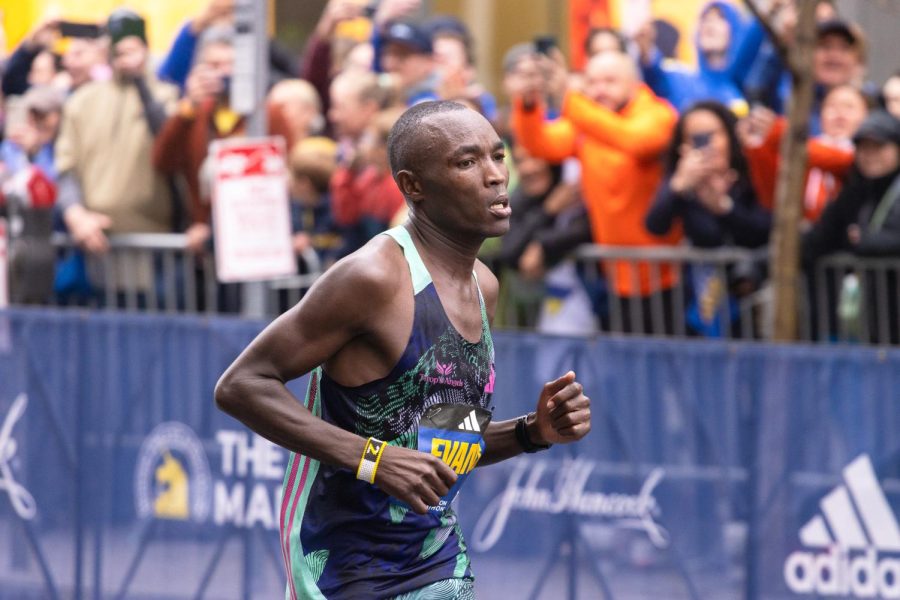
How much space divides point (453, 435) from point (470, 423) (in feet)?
0.20

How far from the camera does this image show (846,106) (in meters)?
8.27

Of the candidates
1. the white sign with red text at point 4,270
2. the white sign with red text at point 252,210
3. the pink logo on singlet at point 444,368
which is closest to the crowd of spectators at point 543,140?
the white sign with red text at point 4,270

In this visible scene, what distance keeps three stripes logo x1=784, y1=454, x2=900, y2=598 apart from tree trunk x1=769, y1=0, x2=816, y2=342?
1.44 metres

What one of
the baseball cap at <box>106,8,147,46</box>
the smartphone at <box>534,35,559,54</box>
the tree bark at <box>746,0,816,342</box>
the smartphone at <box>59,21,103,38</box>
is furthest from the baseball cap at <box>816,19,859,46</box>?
the smartphone at <box>59,21,103,38</box>

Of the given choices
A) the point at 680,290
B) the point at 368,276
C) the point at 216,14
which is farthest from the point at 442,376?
the point at 216,14

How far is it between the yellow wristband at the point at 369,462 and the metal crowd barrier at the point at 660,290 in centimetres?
456

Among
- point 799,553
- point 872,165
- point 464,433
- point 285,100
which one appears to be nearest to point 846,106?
point 872,165

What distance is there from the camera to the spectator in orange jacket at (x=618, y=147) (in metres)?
8.70

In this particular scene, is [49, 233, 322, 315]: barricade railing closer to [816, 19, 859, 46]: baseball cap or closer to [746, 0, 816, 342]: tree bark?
[746, 0, 816, 342]: tree bark

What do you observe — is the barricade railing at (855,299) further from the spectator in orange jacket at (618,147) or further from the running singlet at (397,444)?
the running singlet at (397,444)

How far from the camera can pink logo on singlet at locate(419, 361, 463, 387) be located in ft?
13.4

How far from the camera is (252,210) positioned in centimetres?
904

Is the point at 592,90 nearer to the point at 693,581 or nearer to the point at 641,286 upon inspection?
the point at 641,286

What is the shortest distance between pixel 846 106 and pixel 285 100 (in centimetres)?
371
